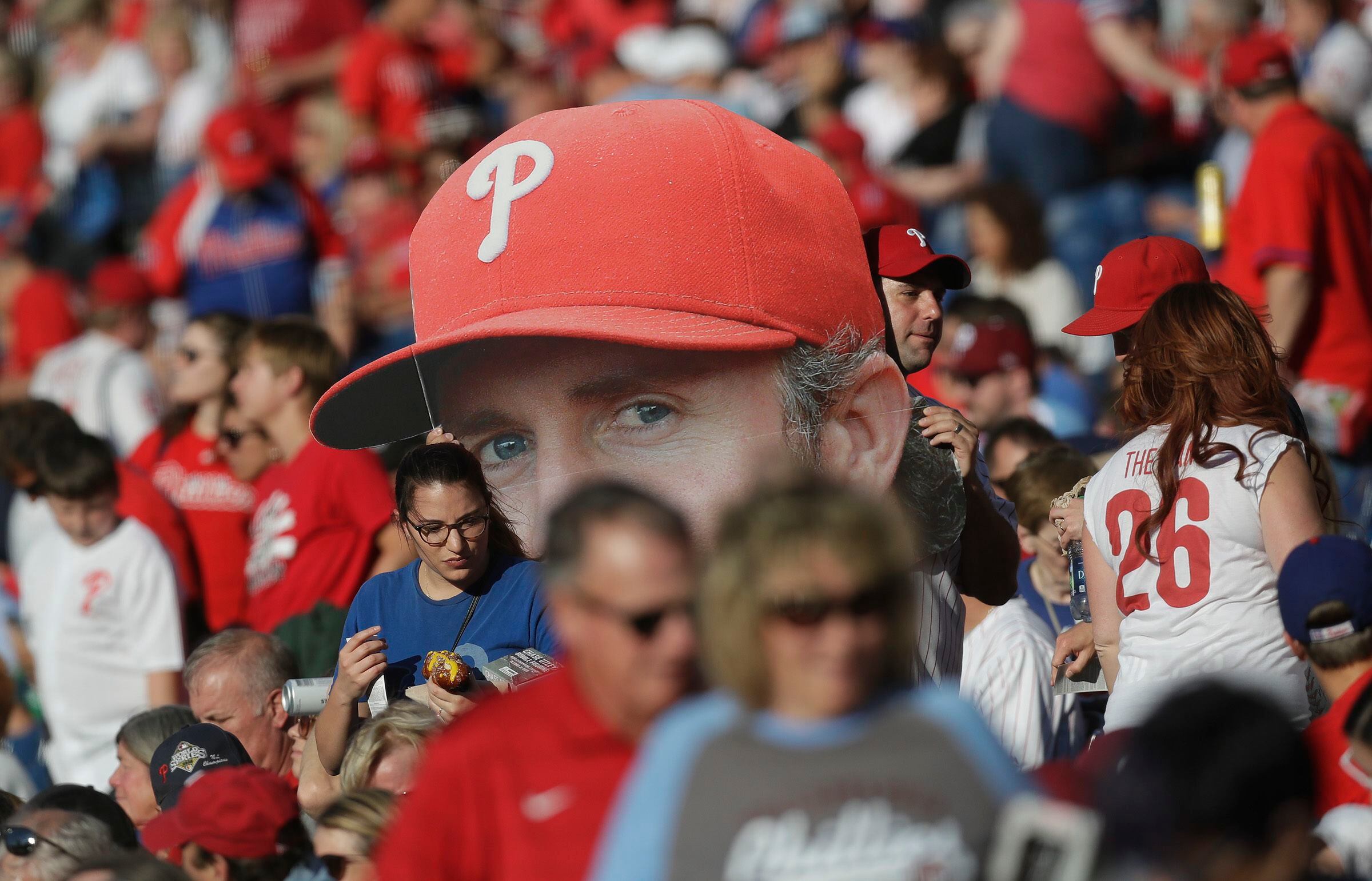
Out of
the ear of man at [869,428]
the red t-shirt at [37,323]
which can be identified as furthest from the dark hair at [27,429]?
the ear of man at [869,428]

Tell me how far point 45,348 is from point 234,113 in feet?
5.46

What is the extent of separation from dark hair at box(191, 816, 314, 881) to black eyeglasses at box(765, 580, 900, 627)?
173 centimetres

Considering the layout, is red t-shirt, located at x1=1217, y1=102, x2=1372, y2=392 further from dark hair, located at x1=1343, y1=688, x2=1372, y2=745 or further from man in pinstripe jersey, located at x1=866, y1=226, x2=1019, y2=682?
dark hair, located at x1=1343, y1=688, x2=1372, y2=745

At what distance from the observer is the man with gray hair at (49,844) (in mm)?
3391

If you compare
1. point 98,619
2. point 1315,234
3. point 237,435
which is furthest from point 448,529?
point 1315,234

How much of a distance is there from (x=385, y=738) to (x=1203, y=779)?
1916 mm

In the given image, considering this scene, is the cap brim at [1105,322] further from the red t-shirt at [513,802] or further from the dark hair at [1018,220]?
the dark hair at [1018,220]

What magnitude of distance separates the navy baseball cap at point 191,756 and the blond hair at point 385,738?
0.46 meters

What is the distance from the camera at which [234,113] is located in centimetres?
854

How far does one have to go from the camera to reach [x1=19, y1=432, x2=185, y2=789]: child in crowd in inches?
211

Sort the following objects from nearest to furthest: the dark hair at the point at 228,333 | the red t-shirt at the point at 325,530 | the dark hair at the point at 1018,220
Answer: the red t-shirt at the point at 325,530
the dark hair at the point at 228,333
the dark hair at the point at 1018,220

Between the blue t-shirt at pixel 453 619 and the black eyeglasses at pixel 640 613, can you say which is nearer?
the black eyeglasses at pixel 640 613

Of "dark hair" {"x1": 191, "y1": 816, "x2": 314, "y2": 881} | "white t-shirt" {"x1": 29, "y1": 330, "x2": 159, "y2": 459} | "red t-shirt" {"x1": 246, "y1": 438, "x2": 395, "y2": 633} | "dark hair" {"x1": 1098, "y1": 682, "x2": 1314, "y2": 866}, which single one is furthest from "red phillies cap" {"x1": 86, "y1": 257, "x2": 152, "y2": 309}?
"dark hair" {"x1": 1098, "y1": 682, "x2": 1314, "y2": 866}

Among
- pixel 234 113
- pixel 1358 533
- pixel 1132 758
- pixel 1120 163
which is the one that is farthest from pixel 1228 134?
pixel 1132 758
